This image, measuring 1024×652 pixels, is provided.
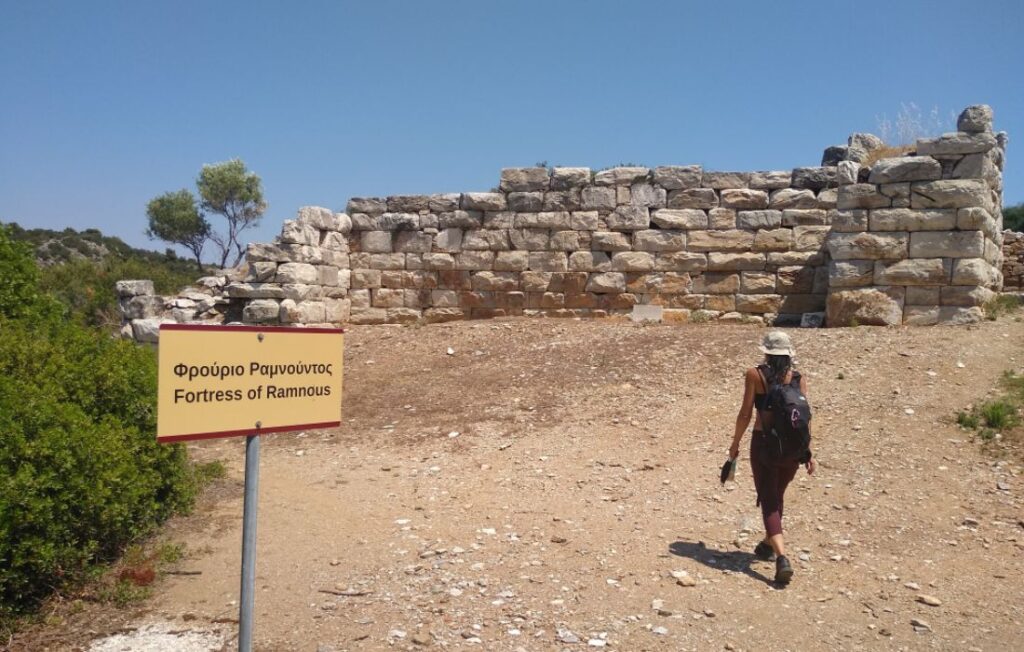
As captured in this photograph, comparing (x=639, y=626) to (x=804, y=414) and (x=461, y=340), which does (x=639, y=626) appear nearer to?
(x=804, y=414)

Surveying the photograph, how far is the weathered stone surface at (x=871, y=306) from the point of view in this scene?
392 inches

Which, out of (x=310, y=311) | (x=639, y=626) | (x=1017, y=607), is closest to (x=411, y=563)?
(x=639, y=626)

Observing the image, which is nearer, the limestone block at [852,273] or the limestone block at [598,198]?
the limestone block at [852,273]

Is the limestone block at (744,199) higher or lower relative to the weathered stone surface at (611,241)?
higher

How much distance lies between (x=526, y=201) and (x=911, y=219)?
18.0 feet

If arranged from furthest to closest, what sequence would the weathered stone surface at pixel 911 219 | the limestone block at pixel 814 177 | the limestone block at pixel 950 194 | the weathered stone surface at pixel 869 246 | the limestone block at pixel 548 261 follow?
the limestone block at pixel 548 261, the limestone block at pixel 814 177, the weathered stone surface at pixel 869 246, the weathered stone surface at pixel 911 219, the limestone block at pixel 950 194

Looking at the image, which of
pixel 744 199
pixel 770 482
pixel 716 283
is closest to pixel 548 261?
pixel 716 283

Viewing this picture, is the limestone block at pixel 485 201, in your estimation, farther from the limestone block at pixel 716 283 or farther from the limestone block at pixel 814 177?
the limestone block at pixel 814 177

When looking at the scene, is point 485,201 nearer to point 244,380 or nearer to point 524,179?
point 524,179

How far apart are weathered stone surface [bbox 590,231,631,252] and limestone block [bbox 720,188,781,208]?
1565 mm

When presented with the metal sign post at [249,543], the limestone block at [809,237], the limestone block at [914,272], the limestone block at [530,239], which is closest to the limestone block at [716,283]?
the limestone block at [809,237]

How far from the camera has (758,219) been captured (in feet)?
37.8

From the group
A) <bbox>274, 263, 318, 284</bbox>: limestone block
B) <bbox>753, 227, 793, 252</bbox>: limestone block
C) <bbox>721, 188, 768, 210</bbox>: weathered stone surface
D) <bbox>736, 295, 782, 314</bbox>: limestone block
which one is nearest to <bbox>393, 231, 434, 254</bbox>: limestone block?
<bbox>274, 263, 318, 284</bbox>: limestone block

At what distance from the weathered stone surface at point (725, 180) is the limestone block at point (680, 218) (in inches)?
17.4
